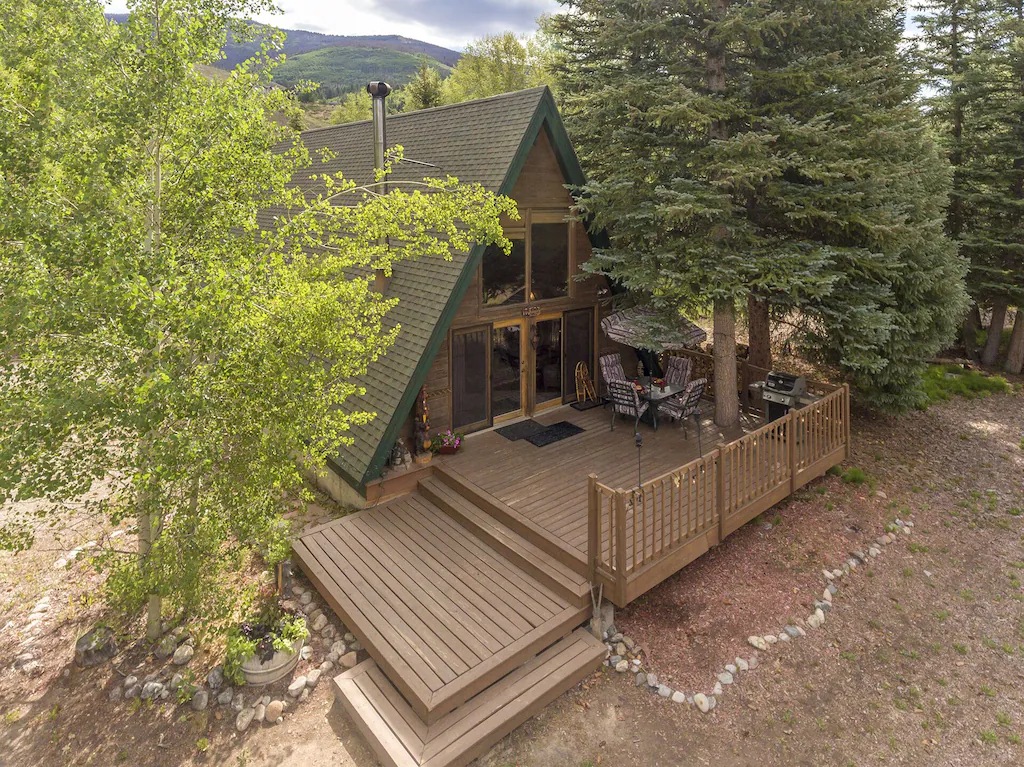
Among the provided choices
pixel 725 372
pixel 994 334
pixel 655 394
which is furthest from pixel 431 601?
pixel 994 334

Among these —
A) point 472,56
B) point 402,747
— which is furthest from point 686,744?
point 472,56

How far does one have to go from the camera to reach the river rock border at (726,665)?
5.42 meters

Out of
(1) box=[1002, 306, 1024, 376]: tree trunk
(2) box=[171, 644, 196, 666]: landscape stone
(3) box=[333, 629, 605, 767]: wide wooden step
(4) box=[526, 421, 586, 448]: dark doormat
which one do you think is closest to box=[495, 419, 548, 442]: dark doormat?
(4) box=[526, 421, 586, 448]: dark doormat

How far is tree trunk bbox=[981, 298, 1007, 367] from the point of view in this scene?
15.6 m

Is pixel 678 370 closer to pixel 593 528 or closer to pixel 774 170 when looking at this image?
pixel 774 170

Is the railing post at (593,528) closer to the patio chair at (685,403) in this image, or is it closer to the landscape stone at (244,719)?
the landscape stone at (244,719)

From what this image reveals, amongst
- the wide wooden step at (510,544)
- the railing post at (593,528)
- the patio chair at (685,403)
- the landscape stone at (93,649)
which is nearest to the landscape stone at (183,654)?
the landscape stone at (93,649)

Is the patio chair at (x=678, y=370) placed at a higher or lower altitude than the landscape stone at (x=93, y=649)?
higher

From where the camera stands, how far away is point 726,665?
18.9 feet

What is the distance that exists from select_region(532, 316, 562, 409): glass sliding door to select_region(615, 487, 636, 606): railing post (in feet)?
15.7

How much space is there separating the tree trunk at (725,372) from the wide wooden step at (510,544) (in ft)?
16.0

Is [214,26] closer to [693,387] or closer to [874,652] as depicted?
[693,387]

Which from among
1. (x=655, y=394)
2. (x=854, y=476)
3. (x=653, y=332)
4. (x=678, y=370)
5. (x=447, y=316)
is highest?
(x=447, y=316)

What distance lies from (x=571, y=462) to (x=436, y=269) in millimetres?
3549
